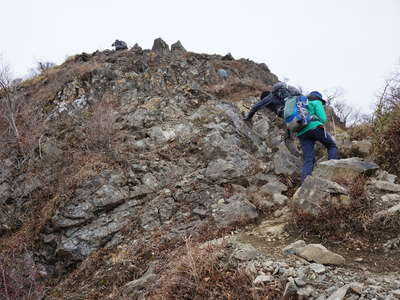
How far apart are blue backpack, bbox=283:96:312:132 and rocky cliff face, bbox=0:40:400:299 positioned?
3.20ft

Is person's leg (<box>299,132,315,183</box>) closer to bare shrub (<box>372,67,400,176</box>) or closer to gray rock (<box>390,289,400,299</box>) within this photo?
bare shrub (<box>372,67,400,176</box>)

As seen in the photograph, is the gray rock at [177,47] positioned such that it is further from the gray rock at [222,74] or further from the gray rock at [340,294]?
the gray rock at [340,294]

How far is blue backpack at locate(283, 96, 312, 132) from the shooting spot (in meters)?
4.93

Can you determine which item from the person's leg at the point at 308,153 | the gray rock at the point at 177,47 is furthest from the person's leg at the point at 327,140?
the gray rock at the point at 177,47

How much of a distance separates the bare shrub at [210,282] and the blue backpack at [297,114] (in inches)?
116

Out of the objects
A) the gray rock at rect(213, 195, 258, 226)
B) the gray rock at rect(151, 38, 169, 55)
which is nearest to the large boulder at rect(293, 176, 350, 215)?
the gray rock at rect(213, 195, 258, 226)

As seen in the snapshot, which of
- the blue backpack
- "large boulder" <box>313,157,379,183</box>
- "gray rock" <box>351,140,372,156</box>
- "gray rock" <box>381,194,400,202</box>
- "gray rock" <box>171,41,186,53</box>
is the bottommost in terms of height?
"gray rock" <box>381,194,400,202</box>

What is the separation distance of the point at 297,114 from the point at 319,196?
6.16ft

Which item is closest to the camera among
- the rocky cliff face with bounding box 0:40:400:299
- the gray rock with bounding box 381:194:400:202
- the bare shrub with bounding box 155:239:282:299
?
the bare shrub with bounding box 155:239:282:299

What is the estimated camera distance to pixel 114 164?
22.6ft

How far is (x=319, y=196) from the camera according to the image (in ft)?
12.0

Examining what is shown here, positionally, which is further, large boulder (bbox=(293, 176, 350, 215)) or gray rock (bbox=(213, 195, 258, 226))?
gray rock (bbox=(213, 195, 258, 226))

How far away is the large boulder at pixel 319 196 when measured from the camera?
356 cm

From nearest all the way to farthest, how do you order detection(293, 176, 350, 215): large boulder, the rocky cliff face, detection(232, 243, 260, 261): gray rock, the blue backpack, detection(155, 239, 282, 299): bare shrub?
detection(155, 239, 282, 299): bare shrub, detection(232, 243, 260, 261): gray rock, detection(293, 176, 350, 215): large boulder, the rocky cliff face, the blue backpack
